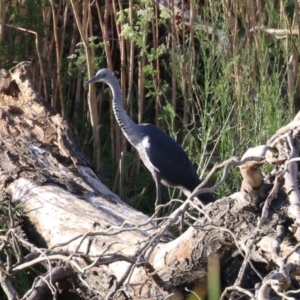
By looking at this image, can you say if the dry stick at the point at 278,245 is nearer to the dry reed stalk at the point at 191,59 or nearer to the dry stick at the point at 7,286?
the dry stick at the point at 7,286

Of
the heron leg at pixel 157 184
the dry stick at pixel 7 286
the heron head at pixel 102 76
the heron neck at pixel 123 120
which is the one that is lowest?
the heron leg at pixel 157 184

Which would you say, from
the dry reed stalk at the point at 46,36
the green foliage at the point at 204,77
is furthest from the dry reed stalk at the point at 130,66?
the dry reed stalk at the point at 46,36

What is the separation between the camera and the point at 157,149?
16.4 ft

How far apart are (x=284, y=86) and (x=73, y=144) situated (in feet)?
5.00

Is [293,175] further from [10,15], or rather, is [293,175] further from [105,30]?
[10,15]

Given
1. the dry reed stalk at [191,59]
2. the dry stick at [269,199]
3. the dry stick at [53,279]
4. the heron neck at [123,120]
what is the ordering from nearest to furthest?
the dry stick at [269,199] < the dry stick at [53,279] < the dry reed stalk at [191,59] < the heron neck at [123,120]

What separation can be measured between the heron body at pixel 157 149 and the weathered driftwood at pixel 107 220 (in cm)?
62

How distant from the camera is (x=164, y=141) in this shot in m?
4.96

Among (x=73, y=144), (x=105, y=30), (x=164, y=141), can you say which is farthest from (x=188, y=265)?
(x=105, y=30)

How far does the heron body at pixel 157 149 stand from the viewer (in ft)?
16.1

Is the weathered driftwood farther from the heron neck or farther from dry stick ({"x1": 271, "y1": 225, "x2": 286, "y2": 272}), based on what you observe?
the heron neck

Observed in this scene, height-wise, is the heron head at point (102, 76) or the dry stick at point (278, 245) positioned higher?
the heron head at point (102, 76)

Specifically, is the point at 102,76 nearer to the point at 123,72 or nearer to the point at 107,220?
the point at 123,72

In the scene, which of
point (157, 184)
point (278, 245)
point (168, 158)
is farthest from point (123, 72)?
point (278, 245)
